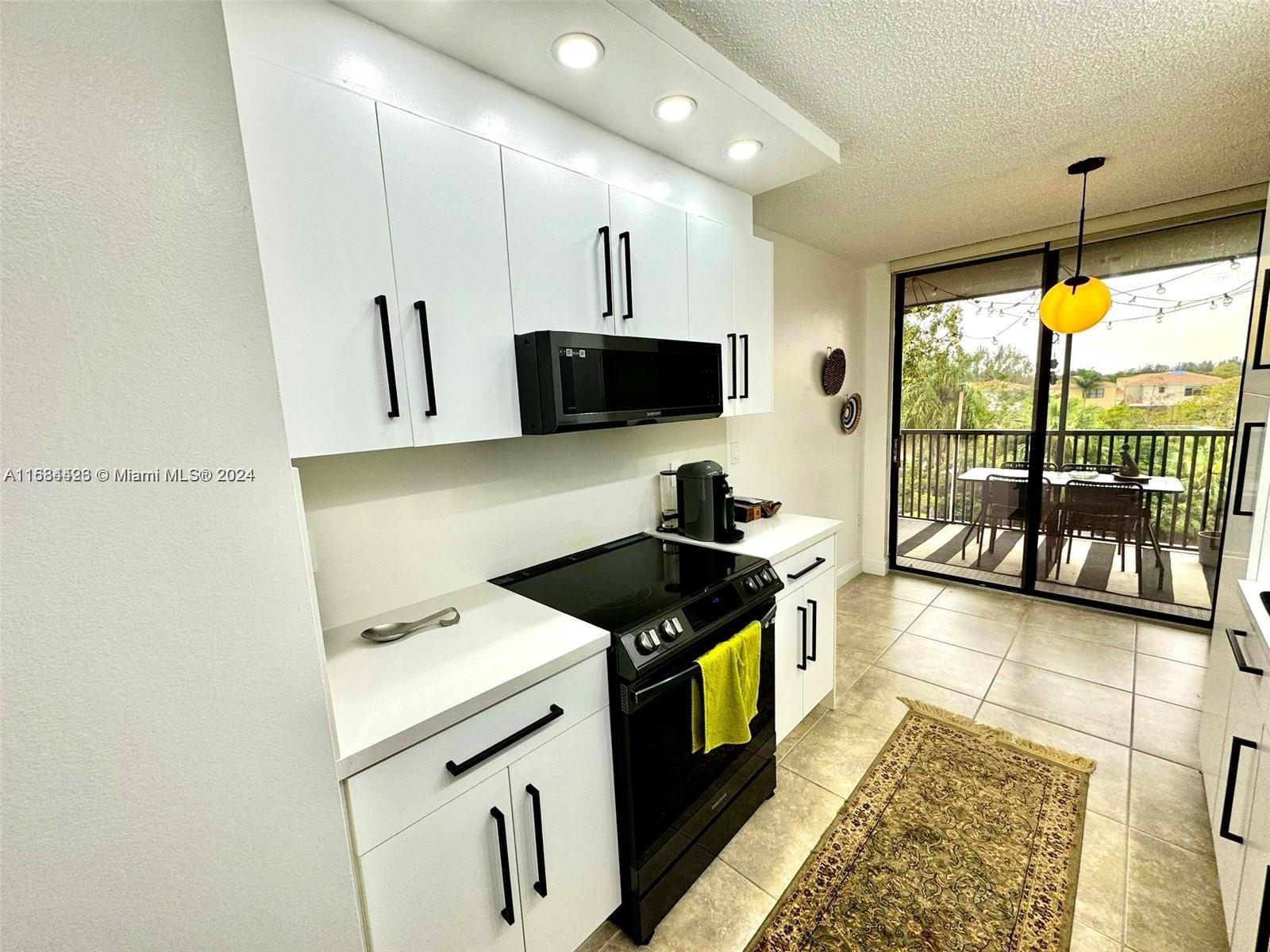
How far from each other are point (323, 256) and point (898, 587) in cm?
420

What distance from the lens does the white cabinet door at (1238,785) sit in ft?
4.15

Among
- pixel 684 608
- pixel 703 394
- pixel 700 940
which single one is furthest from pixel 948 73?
pixel 700 940

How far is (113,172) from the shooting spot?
0.63 m

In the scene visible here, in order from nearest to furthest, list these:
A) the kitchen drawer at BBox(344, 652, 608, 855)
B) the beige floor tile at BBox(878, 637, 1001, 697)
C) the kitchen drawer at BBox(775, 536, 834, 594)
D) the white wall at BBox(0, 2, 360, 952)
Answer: the white wall at BBox(0, 2, 360, 952) < the kitchen drawer at BBox(344, 652, 608, 855) < the kitchen drawer at BBox(775, 536, 834, 594) < the beige floor tile at BBox(878, 637, 1001, 697)

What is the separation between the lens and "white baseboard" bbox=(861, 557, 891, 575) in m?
4.27

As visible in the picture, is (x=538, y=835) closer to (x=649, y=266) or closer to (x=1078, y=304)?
(x=649, y=266)

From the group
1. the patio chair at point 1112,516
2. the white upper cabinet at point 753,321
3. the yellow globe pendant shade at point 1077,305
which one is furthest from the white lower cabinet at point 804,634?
the patio chair at point 1112,516

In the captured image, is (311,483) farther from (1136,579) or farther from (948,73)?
(1136,579)

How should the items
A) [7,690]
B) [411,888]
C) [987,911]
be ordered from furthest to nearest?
1. [987,911]
2. [411,888]
3. [7,690]

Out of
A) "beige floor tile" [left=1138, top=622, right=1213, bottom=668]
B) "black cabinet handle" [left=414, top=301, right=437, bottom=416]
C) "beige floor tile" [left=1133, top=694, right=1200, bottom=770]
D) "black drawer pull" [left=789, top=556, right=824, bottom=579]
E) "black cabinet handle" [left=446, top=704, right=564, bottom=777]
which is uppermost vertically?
"black cabinet handle" [left=414, top=301, right=437, bottom=416]

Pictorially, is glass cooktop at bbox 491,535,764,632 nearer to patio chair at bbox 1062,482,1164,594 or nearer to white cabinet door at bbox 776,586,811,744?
white cabinet door at bbox 776,586,811,744

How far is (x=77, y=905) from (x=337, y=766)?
1.02 feet

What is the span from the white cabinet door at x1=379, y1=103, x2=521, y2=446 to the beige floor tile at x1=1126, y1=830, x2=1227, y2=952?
7.66 feet

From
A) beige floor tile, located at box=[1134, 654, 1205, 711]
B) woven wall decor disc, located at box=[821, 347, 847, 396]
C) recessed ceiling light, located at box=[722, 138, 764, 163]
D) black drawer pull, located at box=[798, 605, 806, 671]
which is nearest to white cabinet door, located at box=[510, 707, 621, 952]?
black drawer pull, located at box=[798, 605, 806, 671]
